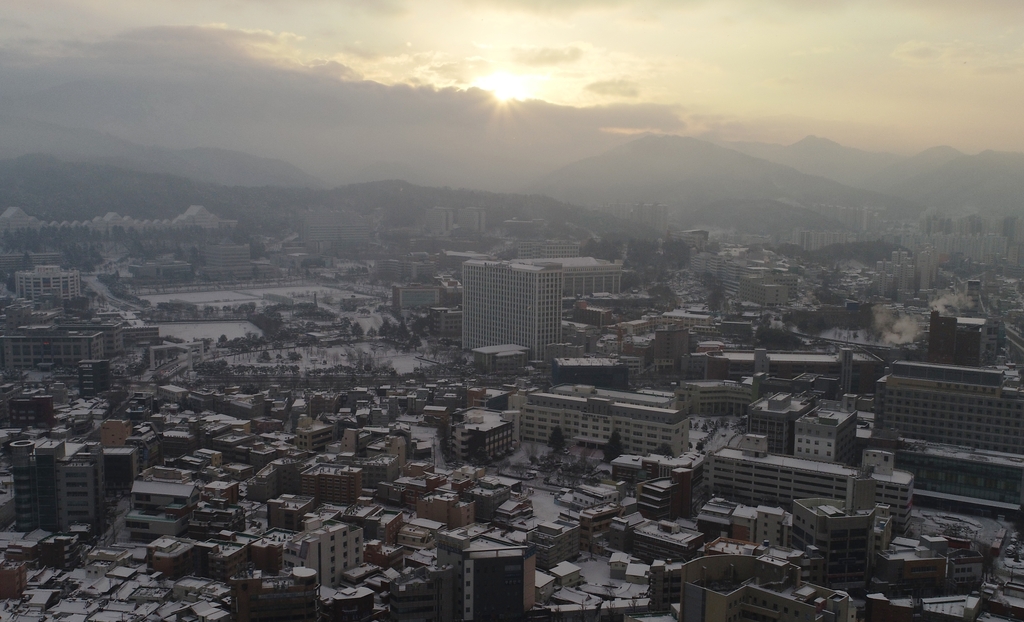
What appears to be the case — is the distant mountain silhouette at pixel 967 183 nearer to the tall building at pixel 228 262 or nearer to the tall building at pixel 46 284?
the tall building at pixel 228 262

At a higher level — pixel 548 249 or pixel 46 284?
pixel 548 249

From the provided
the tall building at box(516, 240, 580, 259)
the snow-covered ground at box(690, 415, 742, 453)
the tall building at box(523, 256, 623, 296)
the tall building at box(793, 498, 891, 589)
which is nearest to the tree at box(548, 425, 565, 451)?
the snow-covered ground at box(690, 415, 742, 453)

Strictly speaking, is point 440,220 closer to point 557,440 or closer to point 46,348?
point 46,348

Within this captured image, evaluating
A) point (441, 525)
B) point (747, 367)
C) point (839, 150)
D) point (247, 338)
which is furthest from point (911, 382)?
point (839, 150)

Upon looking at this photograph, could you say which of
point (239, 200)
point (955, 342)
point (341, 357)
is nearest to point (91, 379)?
point (341, 357)

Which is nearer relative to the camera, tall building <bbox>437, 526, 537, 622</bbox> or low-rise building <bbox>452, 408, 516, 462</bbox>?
tall building <bbox>437, 526, 537, 622</bbox>

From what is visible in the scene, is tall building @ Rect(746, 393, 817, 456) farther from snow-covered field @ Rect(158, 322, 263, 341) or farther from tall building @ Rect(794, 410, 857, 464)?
snow-covered field @ Rect(158, 322, 263, 341)

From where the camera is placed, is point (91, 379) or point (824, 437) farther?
point (91, 379)

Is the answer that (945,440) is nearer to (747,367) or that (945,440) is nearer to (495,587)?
(747,367)
